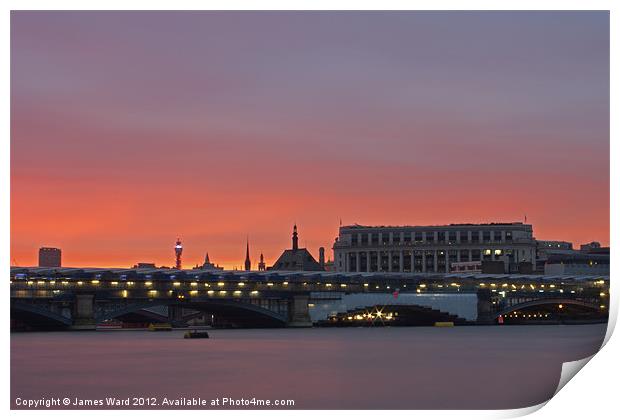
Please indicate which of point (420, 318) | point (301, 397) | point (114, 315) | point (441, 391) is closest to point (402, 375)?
point (441, 391)

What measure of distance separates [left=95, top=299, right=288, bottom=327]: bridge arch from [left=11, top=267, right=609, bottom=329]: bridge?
113 mm

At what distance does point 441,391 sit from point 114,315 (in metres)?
78.1

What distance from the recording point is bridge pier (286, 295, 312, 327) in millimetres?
140750

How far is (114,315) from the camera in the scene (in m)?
125

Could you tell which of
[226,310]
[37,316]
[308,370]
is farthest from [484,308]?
[308,370]

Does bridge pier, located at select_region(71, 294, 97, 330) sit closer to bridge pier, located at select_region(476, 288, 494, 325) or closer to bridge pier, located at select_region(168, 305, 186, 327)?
bridge pier, located at select_region(168, 305, 186, 327)

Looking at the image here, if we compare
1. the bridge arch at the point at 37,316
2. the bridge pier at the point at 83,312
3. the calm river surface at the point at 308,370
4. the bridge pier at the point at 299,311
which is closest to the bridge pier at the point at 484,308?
the bridge pier at the point at 299,311

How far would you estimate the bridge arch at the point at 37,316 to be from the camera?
11662 centimetres

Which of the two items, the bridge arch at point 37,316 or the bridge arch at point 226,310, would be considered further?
the bridge arch at point 226,310

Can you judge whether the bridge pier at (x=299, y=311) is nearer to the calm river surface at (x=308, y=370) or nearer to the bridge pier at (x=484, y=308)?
the bridge pier at (x=484, y=308)

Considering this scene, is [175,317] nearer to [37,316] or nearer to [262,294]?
[262,294]

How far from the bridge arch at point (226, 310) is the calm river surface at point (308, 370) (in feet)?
73.6

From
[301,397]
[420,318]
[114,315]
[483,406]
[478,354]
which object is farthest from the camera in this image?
[420,318]
